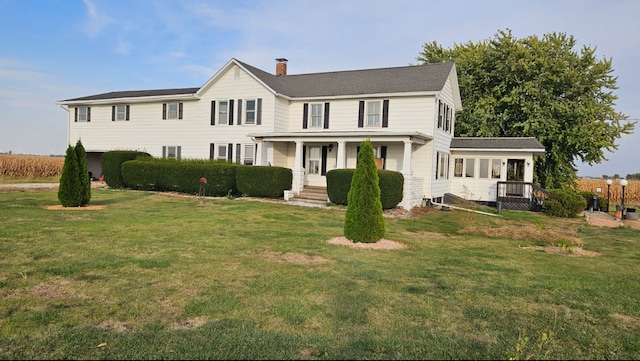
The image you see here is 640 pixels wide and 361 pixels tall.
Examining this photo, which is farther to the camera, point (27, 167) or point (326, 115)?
point (27, 167)

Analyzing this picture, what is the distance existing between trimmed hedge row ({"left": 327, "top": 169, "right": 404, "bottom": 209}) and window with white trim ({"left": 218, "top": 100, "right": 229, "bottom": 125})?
29.0 ft

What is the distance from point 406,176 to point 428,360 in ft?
48.7

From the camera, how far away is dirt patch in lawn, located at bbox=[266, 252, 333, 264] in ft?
26.1

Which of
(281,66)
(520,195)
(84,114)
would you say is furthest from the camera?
(84,114)

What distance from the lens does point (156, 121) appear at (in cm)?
2655

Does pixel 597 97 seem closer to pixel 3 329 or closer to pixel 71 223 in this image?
pixel 71 223

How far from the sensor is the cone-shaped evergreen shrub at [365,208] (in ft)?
32.9

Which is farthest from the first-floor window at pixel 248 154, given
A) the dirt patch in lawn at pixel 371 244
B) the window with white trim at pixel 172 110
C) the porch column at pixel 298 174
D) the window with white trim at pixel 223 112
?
the dirt patch in lawn at pixel 371 244

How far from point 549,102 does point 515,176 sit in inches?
244

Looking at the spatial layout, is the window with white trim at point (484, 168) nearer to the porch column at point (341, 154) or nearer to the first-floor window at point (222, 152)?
the porch column at point (341, 154)

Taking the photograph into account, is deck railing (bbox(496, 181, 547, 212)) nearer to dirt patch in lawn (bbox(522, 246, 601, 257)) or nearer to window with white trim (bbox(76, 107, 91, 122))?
dirt patch in lawn (bbox(522, 246, 601, 257))

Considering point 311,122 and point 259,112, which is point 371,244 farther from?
point 259,112

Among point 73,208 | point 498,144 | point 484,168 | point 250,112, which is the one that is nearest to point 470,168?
point 484,168

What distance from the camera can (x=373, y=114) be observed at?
2134 cm
